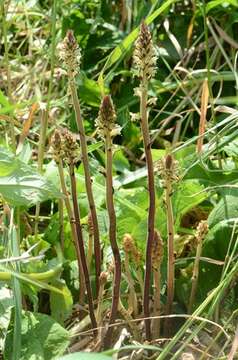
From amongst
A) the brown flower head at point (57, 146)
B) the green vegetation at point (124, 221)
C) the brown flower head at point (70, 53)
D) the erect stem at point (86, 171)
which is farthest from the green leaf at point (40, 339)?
the brown flower head at point (70, 53)

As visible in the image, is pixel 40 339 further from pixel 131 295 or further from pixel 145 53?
pixel 145 53

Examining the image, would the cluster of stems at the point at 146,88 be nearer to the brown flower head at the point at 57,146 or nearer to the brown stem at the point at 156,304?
the brown stem at the point at 156,304

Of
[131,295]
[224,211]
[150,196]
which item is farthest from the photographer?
[224,211]

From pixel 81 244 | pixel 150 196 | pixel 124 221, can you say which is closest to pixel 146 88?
pixel 150 196

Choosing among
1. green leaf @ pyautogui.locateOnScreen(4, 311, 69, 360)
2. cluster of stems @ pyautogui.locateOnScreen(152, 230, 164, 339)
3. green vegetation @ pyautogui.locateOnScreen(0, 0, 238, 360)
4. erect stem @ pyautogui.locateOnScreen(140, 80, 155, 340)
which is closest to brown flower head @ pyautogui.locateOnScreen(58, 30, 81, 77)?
green vegetation @ pyautogui.locateOnScreen(0, 0, 238, 360)

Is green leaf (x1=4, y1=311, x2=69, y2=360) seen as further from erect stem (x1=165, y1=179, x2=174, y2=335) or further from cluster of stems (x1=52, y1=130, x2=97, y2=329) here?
erect stem (x1=165, y1=179, x2=174, y2=335)

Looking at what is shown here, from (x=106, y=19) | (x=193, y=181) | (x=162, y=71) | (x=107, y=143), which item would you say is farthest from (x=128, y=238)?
(x=106, y=19)
